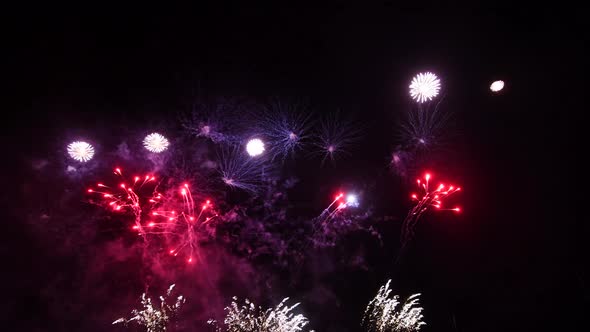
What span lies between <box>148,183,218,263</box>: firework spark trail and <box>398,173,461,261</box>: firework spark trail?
8460mm

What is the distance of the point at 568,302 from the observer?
68.0 ft

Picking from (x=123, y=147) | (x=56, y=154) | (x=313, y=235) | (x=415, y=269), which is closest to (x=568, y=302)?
(x=415, y=269)

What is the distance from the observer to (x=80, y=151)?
13.3 meters

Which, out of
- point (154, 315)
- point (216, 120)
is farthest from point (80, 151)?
point (154, 315)

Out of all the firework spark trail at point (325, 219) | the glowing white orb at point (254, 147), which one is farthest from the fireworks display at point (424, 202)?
the glowing white orb at point (254, 147)

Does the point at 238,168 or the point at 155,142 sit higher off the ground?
the point at 155,142

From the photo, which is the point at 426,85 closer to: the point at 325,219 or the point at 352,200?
the point at 352,200

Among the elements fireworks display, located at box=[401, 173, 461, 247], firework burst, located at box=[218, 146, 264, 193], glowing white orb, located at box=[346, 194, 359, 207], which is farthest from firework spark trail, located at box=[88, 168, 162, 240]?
fireworks display, located at box=[401, 173, 461, 247]

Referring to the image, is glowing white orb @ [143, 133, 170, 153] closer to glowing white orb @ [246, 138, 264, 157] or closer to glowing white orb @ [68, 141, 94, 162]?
glowing white orb @ [68, 141, 94, 162]

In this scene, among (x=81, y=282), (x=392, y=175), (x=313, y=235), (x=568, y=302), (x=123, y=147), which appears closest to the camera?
(x=81, y=282)

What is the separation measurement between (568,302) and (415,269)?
376 inches

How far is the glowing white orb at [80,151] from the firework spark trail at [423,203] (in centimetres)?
1254

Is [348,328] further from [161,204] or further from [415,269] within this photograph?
[161,204]

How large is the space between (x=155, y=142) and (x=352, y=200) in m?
7.78
